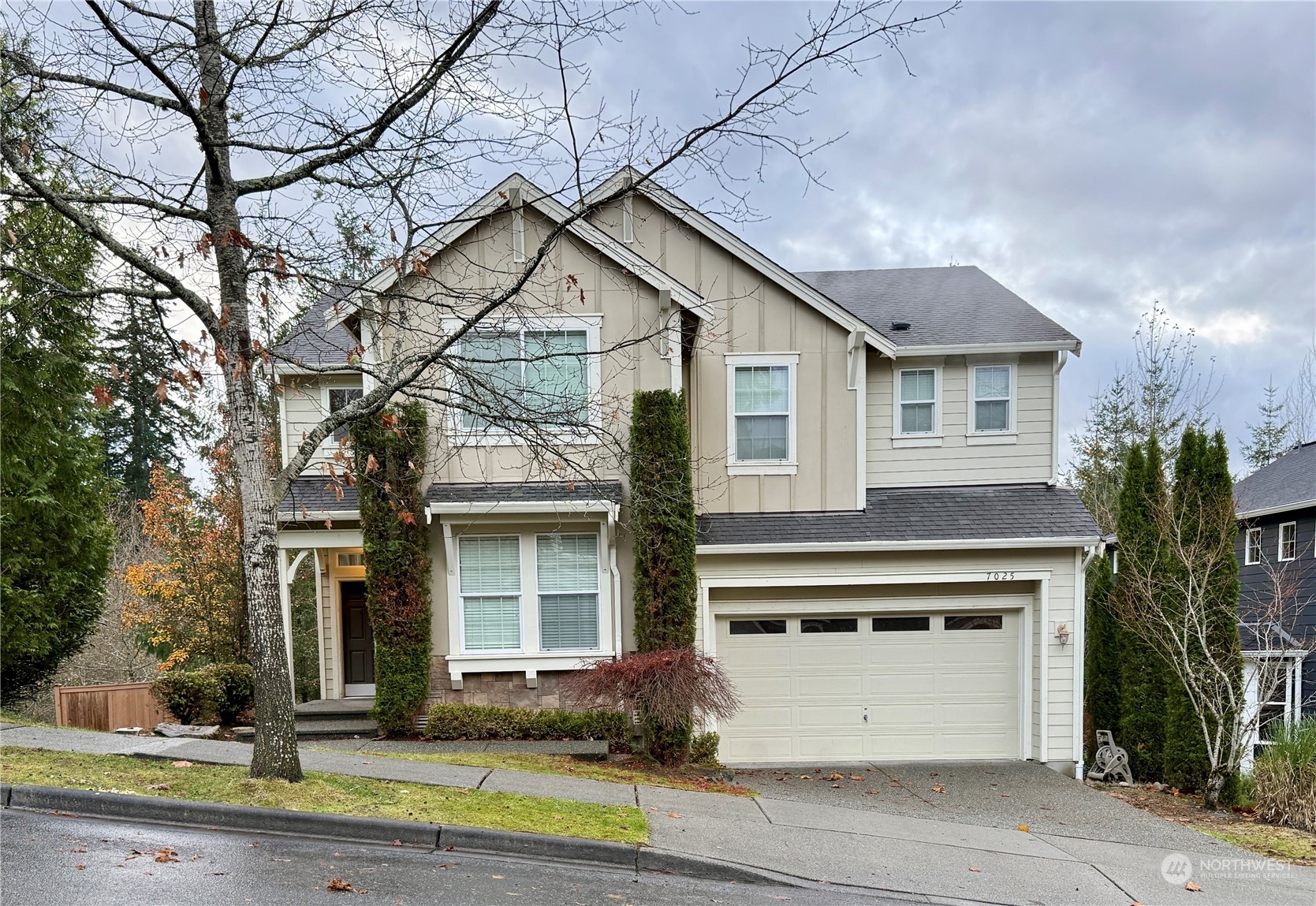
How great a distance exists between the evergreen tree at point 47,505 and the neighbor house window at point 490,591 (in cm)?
576

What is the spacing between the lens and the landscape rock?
9680 mm

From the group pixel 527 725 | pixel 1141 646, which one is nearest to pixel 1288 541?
pixel 1141 646

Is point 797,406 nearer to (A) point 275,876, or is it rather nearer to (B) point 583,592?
(B) point 583,592

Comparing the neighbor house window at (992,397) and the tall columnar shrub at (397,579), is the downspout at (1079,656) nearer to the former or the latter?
the neighbor house window at (992,397)

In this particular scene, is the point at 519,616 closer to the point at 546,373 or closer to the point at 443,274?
the point at 546,373

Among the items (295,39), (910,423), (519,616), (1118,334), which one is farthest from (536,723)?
(1118,334)

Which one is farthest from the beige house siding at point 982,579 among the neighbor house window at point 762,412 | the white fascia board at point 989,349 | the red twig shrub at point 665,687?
the white fascia board at point 989,349

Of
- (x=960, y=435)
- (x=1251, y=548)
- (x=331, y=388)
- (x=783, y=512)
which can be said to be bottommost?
(x=1251, y=548)

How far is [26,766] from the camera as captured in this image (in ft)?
21.3

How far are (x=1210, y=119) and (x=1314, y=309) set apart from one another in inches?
431

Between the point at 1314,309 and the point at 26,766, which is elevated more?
the point at 1314,309

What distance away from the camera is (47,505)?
1163cm

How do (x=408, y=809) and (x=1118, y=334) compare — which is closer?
(x=408, y=809)

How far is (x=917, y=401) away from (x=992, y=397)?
1.16 metres
